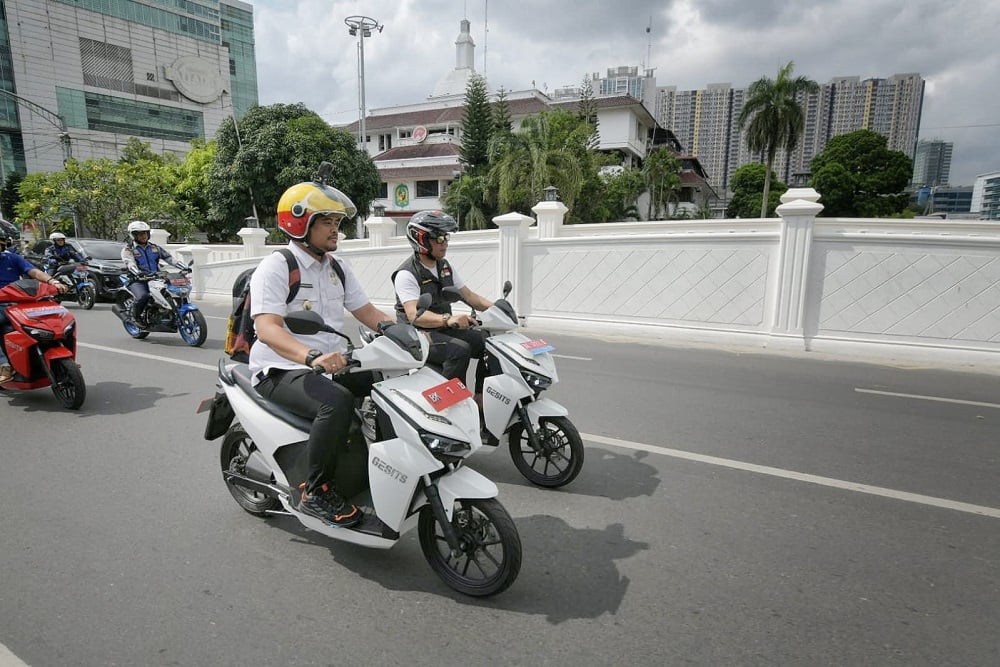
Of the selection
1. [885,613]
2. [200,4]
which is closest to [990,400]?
[885,613]

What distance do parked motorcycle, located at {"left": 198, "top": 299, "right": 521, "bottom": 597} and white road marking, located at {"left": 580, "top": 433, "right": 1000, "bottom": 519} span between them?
218 centimetres

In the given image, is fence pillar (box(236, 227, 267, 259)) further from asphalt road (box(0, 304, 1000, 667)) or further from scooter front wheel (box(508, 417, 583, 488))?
scooter front wheel (box(508, 417, 583, 488))

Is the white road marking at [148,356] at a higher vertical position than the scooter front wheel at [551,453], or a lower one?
lower

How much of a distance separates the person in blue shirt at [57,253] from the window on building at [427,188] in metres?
31.3

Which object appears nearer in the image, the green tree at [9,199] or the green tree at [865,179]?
the green tree at [865,179]

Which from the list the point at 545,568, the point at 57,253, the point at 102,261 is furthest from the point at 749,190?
the point at 545,568

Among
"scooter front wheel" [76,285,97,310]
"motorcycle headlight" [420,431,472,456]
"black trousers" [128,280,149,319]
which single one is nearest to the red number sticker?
"motorcycle headlight" [420,431,472,456]

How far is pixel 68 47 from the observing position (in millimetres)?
63250

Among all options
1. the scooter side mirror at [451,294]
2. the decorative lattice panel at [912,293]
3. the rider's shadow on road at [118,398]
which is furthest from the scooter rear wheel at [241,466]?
the decorative lattice panel at [912,293]

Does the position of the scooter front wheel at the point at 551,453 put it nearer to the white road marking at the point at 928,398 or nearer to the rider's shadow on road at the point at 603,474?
the rider's shadow on road at the point at 603,474

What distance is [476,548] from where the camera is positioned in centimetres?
269

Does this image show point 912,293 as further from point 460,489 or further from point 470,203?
point 470,203

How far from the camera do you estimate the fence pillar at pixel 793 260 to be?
8.86 meters

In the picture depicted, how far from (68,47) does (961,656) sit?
83.2m
